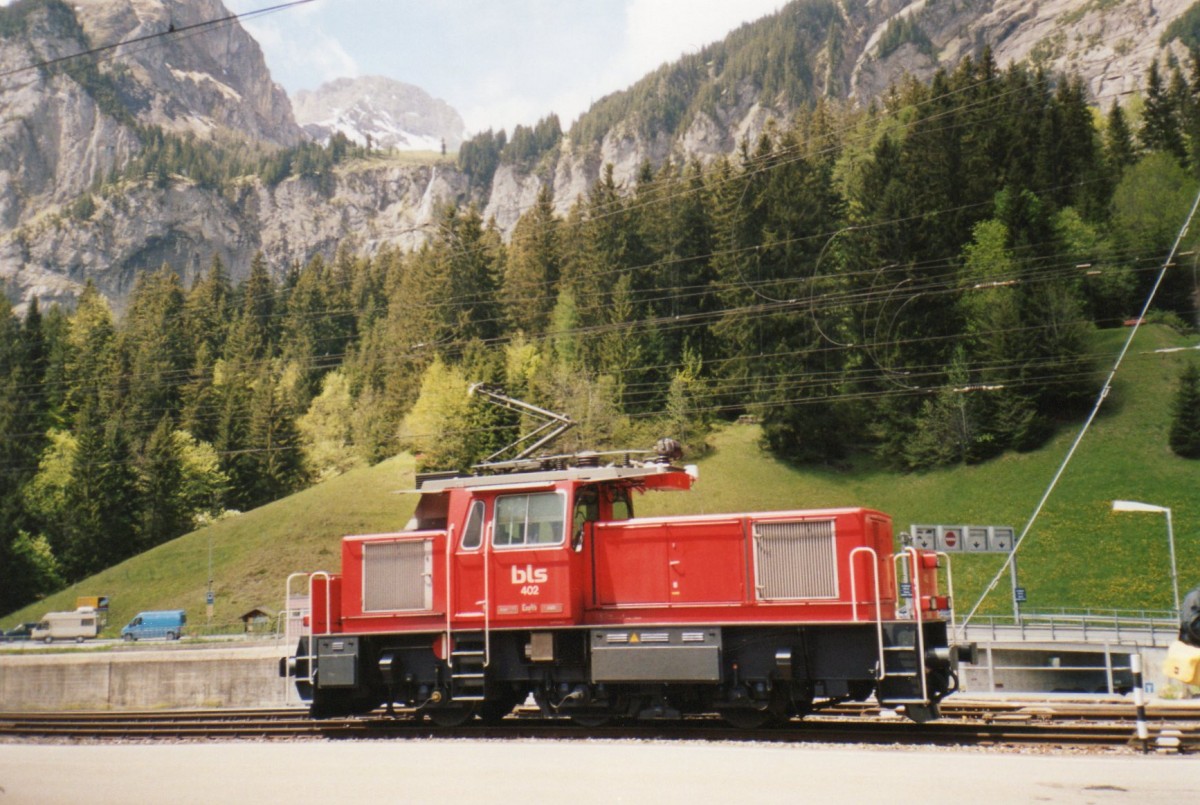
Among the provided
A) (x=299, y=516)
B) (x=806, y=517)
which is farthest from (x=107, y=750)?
(x=299, y=516)

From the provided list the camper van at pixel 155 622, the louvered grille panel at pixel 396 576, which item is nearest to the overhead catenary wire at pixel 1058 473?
the louvered grille panel at pixel 396 576

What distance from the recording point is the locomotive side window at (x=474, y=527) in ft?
49.6

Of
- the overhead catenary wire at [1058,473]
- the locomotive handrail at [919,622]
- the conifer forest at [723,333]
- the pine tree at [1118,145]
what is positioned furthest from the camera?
the pine tree at [1118,145]

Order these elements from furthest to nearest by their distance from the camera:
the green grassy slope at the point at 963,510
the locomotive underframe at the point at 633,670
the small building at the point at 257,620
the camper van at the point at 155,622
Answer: the camper van at the point at 155,622
the small building at the point at 257,620
the green grassy slope at the point at 963,510
the locomotive underframe at the point at 633,670

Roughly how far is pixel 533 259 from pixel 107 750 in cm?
7519

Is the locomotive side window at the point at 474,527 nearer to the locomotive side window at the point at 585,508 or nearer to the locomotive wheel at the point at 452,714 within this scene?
the locomotive side window at the point at 585,508

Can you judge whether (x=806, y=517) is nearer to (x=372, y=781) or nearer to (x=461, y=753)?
(x=461, y=753)

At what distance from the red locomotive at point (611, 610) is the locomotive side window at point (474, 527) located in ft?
0.08

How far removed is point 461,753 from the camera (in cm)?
1200

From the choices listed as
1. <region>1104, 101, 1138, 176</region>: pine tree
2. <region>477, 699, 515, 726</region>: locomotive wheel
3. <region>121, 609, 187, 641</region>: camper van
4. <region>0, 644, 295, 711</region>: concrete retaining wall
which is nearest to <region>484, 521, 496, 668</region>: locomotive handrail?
<region>477, 699, 515, 726</region>: locomotive wheel

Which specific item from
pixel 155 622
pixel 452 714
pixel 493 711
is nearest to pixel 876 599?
pixel 493 711

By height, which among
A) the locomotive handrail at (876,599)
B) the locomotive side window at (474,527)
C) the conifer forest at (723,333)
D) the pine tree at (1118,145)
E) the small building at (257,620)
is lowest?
the small building at (257,620)

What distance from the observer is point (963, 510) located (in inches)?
2146

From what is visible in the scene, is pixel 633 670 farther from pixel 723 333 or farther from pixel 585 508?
pixel 723 333
